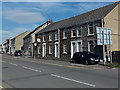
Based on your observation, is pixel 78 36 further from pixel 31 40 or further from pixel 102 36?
pixel 31 40

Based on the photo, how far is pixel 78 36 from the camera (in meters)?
26.3

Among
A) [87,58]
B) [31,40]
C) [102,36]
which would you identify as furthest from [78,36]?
[31,40]

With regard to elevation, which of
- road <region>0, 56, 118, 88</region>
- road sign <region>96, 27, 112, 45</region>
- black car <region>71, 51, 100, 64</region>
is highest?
road sign <region>96, 27, 112, 45</region>

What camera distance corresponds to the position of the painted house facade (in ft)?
75.3

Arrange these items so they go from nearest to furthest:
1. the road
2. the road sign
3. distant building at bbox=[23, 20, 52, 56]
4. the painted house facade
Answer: the road, the road sign, the painted house facade, distant building at bbox=[23, 20, 52, 56]

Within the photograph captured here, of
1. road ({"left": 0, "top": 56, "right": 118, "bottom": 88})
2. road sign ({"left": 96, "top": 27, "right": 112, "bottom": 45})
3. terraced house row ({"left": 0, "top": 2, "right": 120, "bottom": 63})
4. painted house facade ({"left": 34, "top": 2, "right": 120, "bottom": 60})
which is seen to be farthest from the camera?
painted house facade ({"left": 34, "top": 2, "right": 120, "bottom": 60})

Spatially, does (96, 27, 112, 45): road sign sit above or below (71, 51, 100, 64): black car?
above

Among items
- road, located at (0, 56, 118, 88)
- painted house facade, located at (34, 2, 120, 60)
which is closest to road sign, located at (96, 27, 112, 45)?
painted house facade, located at (34, 2, 120, 60)

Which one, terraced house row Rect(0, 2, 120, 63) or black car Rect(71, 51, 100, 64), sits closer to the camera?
black car Rect(71, 51, 100, 64)

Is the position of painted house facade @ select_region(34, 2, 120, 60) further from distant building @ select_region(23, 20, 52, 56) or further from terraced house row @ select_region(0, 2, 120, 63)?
distant building @ select_region(23, 20, 52, 56)

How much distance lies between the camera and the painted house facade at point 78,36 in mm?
22953

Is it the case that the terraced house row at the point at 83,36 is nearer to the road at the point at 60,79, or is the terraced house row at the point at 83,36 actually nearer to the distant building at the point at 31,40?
the distant building at the point at 31,40

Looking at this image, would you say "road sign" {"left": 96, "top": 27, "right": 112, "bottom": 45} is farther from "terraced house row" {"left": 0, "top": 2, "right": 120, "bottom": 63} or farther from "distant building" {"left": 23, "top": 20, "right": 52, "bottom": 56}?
"distant building" {"left": 23, "top": 20, "right": 52, "bottom": 56}

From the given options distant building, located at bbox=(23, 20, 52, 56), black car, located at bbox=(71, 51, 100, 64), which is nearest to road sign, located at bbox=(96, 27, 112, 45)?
black car, located at bbox=(71, 51, 100, 64)
